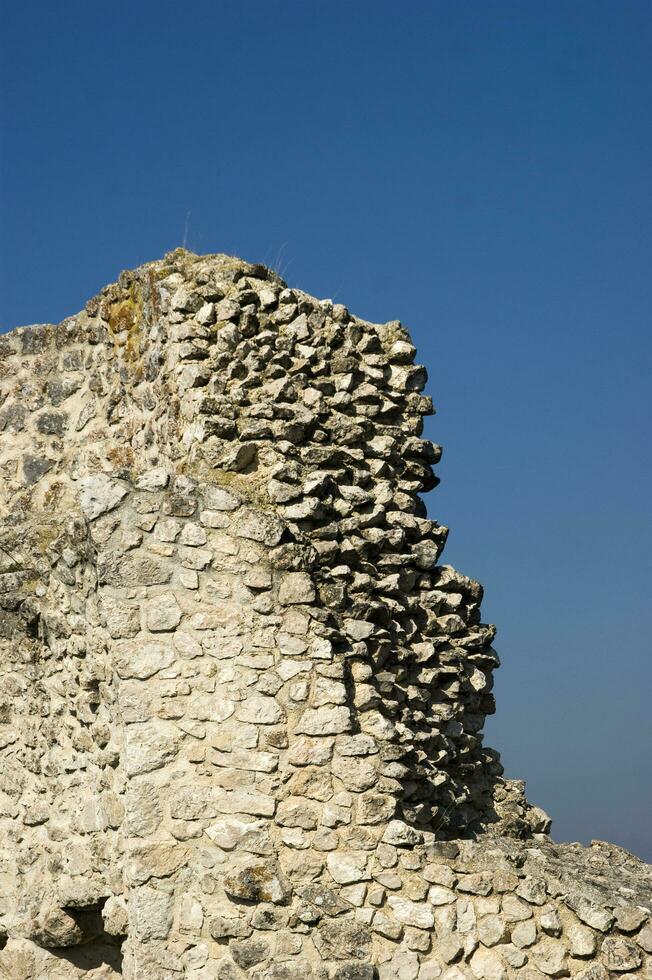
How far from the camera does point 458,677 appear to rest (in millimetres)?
9336

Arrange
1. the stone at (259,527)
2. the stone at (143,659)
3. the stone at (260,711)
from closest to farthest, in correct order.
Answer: the stone at (260,711), the stone at (143,659), the stone at (259,527)

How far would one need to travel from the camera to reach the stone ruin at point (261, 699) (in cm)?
746

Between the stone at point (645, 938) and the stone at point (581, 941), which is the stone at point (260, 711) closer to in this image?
the stone at point (581, 941)

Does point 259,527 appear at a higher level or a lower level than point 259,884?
higher

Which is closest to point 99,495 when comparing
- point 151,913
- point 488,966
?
point 151,913

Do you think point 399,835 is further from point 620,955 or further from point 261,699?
point 620,955

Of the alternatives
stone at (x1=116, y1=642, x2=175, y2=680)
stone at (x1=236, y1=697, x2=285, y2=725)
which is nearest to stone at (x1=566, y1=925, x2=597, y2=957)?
stone at (x1=236, y1=697, x2=285, y2=725)

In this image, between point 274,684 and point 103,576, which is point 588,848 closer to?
point 274,684

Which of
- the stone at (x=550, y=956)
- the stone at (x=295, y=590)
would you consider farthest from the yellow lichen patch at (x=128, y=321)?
the stone at (x=550, y=956)

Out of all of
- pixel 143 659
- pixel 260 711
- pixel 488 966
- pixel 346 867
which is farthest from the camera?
pixel 143 659

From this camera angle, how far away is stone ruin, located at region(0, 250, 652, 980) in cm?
746

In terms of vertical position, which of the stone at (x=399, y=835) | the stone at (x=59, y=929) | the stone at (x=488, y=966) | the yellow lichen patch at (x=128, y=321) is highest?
the yellow lichen patch at (x=128, y=321)

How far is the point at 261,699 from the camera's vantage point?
7.90 meters

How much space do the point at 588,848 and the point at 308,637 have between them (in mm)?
3501
